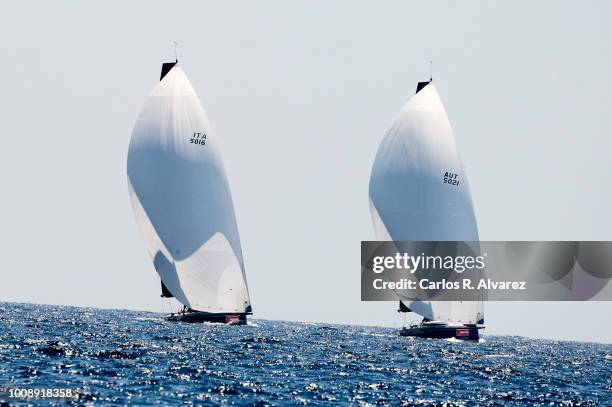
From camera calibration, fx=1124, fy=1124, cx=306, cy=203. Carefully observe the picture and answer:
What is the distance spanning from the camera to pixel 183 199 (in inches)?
3120

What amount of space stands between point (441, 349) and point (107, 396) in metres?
42.6

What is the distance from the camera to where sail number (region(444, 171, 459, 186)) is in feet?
266

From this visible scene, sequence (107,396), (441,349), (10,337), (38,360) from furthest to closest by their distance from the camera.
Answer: (441,349), (10,337), (38,360), (107,396)

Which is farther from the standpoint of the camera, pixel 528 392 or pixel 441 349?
pixel 441 349

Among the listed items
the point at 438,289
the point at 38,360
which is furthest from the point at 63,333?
the point at 438,289

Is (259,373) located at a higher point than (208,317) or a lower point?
lower

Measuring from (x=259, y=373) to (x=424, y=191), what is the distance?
36.0 metres

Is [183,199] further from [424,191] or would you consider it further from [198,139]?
[424,191]

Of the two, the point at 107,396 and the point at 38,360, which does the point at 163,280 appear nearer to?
the point at 38,360

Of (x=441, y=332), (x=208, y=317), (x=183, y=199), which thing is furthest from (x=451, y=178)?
(x=208, y=317)

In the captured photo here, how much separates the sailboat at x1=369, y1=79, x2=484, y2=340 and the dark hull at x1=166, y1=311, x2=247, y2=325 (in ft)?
41.4

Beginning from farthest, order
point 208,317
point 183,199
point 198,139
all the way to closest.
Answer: point 208,317 < point 198,139 < point 183,199

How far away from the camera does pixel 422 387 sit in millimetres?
46094

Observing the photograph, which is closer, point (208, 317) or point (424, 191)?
point (424, 191)
